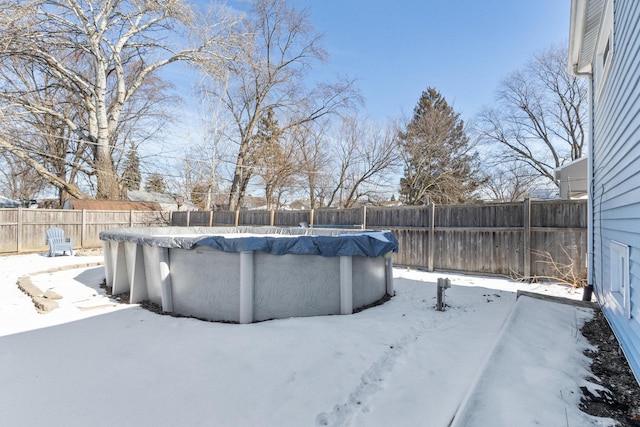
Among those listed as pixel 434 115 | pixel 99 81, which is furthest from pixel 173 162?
pixel 434 115

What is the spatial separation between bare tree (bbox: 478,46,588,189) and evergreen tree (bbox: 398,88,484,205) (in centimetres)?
289

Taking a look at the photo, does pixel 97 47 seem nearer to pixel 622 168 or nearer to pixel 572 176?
pixel 622 168

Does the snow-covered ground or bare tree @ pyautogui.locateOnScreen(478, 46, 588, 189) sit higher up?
bare tree @ pyautogui.locateOnScreen(478, 46, 588, 189)

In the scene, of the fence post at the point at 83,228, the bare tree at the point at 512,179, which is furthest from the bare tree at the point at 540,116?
the fence post at the point at 83,228

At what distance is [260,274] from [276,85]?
14199 millimetres

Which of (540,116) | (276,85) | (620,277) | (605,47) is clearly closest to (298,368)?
(620,277)

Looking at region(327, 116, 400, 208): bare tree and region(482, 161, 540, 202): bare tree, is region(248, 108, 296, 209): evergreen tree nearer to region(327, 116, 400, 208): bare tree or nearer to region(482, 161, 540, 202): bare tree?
region(327, 116, 400, 208): bare tree

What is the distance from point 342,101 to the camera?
15.7 metres

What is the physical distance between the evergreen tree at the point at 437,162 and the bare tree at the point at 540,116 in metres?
2.89

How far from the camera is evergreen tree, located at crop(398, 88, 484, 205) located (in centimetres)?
1467

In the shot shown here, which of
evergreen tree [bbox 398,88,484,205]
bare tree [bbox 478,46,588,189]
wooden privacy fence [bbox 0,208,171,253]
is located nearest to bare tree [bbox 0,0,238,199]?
wooden privacy fence [bbox 0,208,171,253]

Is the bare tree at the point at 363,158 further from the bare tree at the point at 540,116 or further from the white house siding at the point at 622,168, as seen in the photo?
the white house siding at the point at 622,168

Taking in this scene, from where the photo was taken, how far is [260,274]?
3.69m

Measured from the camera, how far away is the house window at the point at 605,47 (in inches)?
129
